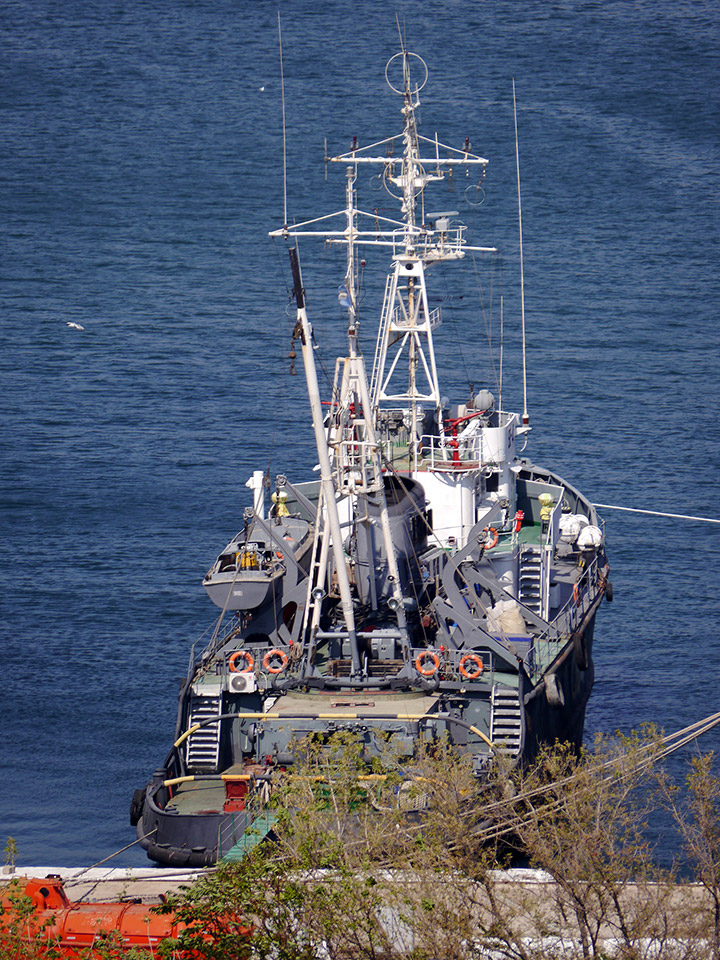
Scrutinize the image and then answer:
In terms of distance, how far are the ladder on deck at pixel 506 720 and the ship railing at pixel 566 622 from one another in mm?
2335

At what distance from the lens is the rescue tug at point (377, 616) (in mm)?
35156

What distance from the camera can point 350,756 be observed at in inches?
1084

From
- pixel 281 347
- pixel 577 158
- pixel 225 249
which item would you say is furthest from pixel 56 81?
pixel 281 347

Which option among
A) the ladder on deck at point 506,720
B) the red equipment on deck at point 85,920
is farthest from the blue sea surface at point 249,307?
the red equipment on deck at point 85,920

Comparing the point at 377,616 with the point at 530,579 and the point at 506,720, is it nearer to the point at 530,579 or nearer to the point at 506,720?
the point at 506,720

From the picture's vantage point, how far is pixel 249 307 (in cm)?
8750

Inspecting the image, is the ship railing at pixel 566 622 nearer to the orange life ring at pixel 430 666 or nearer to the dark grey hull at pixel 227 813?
the dark grey hull at pixel 227 813

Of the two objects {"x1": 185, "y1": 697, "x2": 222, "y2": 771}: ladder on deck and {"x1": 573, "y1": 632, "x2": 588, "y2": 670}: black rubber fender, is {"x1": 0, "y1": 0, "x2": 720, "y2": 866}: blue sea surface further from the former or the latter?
{"x1": 185, "y1": 697, "x2": 222, "y2": 771}: ladder on deck

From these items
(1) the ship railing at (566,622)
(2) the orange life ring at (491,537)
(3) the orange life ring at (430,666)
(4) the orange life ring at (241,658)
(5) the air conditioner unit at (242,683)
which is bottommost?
(1) the ship railing at (566,622)

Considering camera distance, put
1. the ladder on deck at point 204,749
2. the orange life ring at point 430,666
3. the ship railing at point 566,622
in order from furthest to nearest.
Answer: the ship railing at point 566,622
the orange life ring at point 430,666
the ladder on deck at point 204,749

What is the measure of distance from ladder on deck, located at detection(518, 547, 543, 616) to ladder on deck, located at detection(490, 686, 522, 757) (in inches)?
317

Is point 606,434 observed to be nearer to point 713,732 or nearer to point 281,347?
point 281,347

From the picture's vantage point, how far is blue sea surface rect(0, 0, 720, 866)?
5184 centimetres

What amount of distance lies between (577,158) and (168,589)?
201ft
